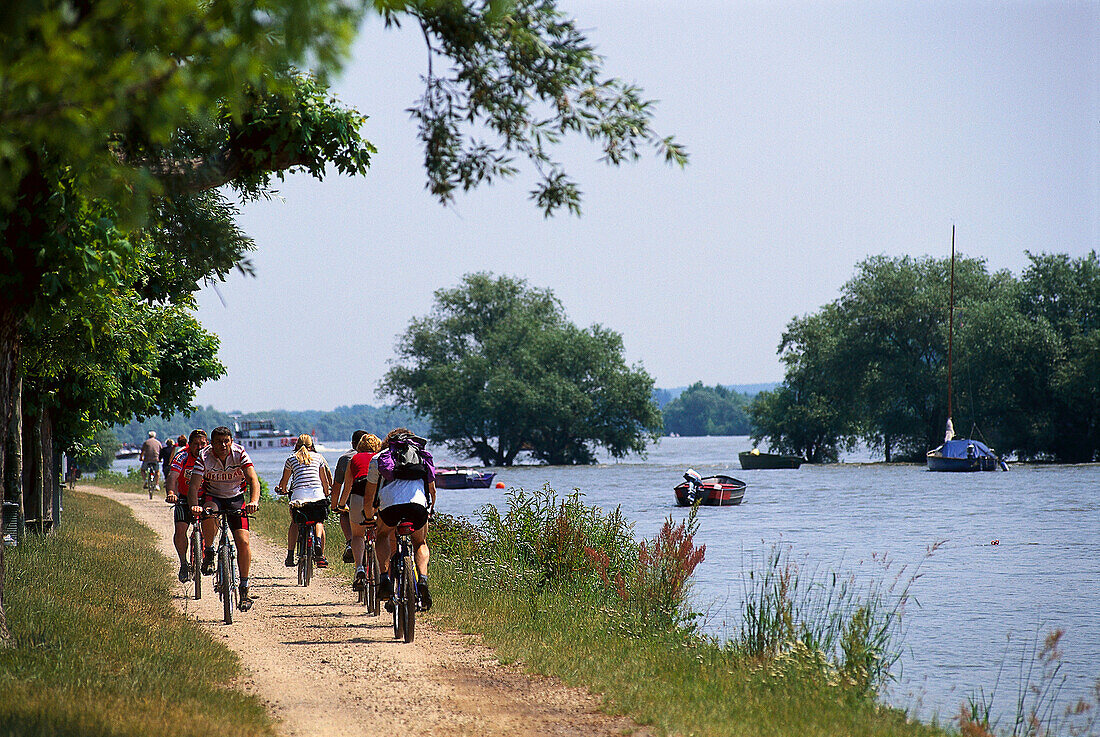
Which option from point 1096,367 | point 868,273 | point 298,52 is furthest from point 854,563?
point 868,273

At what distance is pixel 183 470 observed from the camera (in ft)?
42.6

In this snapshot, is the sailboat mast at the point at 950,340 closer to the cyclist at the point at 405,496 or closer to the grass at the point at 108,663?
the grass at the point at 108,663

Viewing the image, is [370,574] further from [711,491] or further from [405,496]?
[711,491]

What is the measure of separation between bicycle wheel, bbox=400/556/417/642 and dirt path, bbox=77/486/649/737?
0.46 ft

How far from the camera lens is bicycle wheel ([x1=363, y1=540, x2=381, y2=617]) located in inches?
436

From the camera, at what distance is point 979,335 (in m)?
65.1

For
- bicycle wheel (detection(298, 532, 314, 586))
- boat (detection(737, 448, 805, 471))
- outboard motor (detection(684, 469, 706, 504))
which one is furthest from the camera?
boat (detection(737, 448, 805, 471))

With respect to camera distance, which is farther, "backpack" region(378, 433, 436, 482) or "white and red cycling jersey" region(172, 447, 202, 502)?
"white and red cycling jersey" region(172, 447, 202, 502)

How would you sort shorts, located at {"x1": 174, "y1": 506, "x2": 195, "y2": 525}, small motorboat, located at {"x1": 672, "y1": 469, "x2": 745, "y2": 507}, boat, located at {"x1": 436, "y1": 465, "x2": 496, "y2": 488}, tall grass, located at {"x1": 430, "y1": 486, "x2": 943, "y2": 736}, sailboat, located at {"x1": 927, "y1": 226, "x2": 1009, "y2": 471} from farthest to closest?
boat, located at {"x1": 436, "y1": 465, "x2": 496, "y2": 488} < sailboat, located at {"x1": 927, "y1": 226, "x2": 1009, "y2": 471} < small motorboat, located at {"x1": 672, "y1": 469, "x2": 745, "y2": 507} < shorts, located at {"x1": 174, "y1": 506, "x2": 195, "y2": 525} < tall grass, located at {"x1": 430, "y1": 486, "x2": 943, "y2": 736}

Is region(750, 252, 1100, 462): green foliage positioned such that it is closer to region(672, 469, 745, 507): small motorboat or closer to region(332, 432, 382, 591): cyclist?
region(672, 469, 745, 507): small motorboat

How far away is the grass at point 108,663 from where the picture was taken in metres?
6.18

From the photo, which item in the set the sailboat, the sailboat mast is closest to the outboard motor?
the sailboat

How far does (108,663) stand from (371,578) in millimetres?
3667

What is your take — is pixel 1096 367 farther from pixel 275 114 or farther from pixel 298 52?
pixel 298 52
